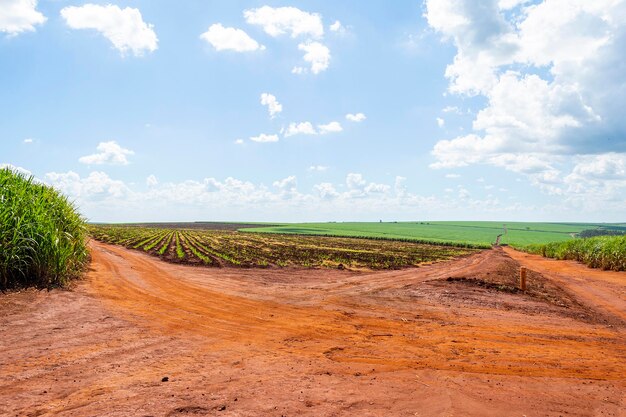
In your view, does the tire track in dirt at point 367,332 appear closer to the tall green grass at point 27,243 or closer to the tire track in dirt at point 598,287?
the tall green grass at point 27,243

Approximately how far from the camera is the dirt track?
5824 mm

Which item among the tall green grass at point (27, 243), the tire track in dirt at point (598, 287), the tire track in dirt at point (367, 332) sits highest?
the tall green grass at point (27, 243)

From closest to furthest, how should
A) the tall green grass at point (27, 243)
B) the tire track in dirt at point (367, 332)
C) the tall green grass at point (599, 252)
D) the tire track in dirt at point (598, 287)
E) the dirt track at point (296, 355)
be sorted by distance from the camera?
the dirt track at point (296, 355) → the tire track in dirt at point (367, 332) → the tall green grass at point (27, 243) → the tire track in dirt at point (598, 287) → the tall green grass at point (599, 252)

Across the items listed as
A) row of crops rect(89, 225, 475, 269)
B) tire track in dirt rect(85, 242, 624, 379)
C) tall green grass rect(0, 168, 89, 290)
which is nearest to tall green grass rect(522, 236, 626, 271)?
row of crops rect(89, 225, 475, 269)

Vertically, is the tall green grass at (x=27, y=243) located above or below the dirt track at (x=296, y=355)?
above

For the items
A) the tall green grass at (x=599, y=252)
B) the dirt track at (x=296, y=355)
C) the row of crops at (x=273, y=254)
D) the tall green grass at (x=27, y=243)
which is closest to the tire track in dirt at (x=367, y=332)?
the dirt track at (x=296, y=355)

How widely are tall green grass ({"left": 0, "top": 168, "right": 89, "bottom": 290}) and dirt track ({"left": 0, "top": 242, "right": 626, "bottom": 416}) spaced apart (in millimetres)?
861

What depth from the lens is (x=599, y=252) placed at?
1240 inches

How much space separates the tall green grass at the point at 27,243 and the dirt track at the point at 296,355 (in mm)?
861

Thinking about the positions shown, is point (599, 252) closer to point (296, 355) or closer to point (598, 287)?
point (598, 287)

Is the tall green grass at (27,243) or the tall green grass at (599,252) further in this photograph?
the tall green grass at (599,252)

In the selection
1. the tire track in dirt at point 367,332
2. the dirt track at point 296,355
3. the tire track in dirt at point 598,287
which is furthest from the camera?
the tire track in dirt at point 598,287

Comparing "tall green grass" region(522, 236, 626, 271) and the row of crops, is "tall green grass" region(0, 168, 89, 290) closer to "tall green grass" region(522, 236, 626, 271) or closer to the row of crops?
the row of crops

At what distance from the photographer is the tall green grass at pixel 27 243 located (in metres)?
11.3
